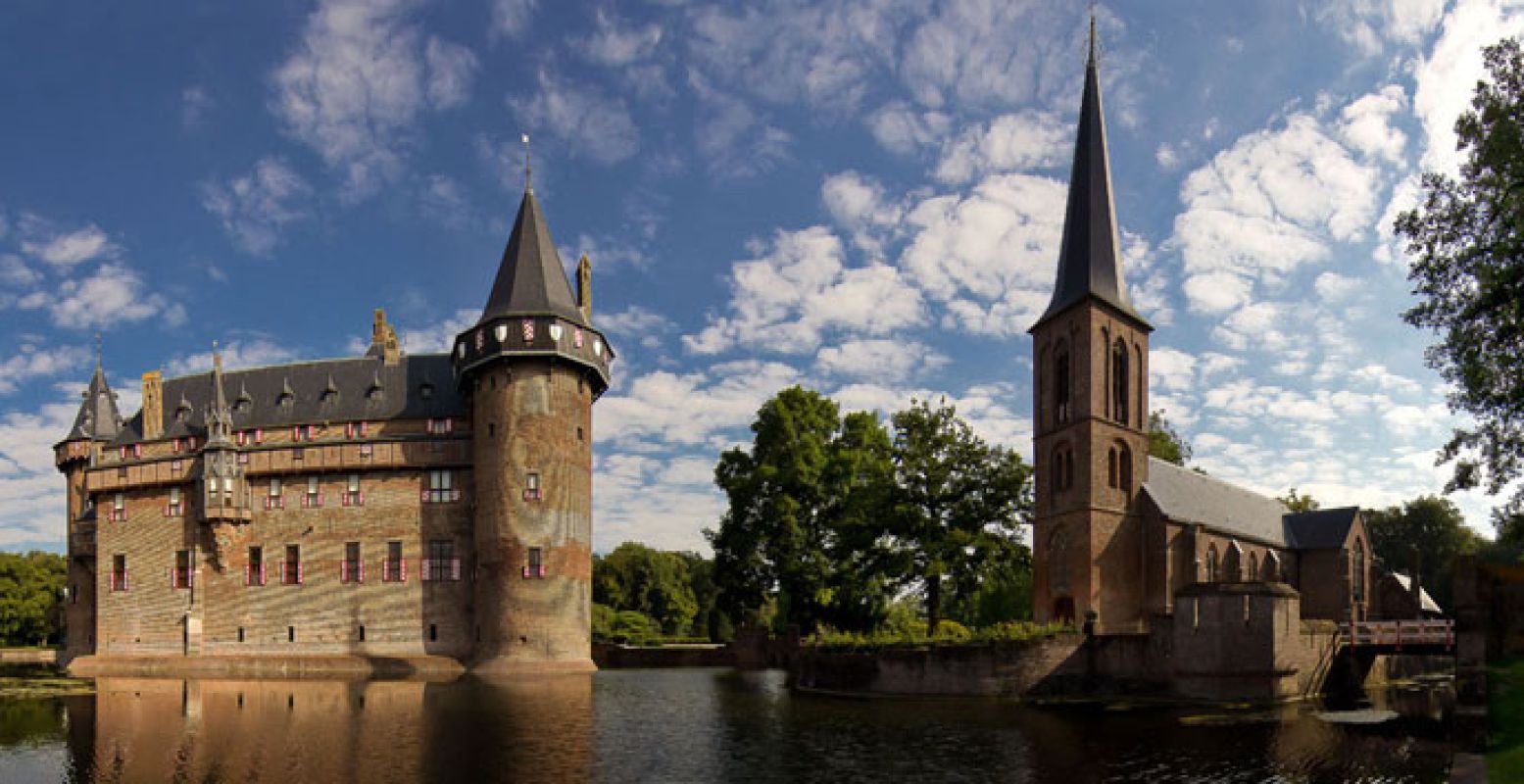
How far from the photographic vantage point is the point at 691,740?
67.9ft

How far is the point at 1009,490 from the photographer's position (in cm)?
3781

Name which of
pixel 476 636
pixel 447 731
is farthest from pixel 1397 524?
pixel 447 731

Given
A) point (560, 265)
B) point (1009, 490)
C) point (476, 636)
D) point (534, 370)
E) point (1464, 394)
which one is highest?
point (560, 265)

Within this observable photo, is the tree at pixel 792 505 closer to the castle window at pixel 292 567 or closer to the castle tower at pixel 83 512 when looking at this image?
the castle window at pixel 292 567

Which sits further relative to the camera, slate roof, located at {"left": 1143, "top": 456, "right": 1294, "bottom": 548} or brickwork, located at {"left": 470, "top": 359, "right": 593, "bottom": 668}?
brickwork, located at {"left": 470, "top": 359, "right": 593, "bottom": 668}

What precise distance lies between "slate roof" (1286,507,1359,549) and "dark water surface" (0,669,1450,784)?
18016 mm

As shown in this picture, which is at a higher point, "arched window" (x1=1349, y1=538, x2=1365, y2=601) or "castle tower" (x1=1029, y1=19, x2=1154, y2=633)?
"castle tower" (x1=1029, y1=19, x2=1154, y2=633)

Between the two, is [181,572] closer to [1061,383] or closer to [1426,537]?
[1061,383]

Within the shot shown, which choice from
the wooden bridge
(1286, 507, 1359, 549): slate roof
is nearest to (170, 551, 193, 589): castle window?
the wooden bridge

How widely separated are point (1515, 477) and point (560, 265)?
37.8 m

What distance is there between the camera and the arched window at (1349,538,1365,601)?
48.3 meters

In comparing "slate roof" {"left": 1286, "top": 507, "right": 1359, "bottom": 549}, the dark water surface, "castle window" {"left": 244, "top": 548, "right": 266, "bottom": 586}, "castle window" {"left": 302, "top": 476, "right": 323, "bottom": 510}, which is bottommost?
the dark water surface

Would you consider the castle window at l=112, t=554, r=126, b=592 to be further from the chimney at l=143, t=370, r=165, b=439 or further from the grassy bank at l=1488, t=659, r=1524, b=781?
the grassy bank at l=1488, t=659, r=1524, b=781

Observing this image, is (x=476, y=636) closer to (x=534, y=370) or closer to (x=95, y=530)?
(x=534, y=370)
